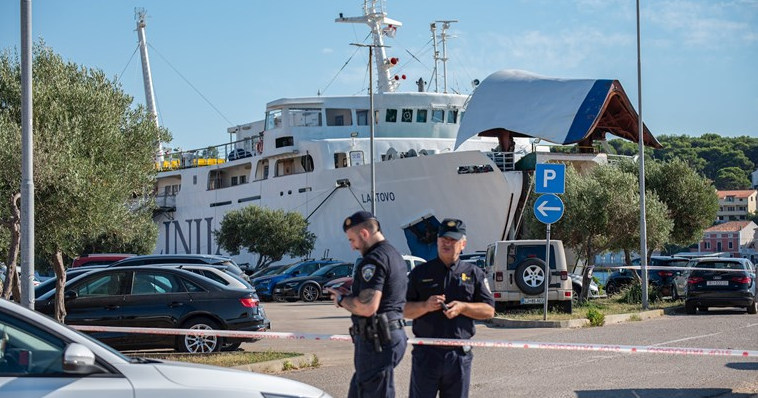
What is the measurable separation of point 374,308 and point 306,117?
44210 mm

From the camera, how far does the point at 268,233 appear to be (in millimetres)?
47562

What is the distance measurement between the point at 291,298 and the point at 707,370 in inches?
878

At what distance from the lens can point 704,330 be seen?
1666cm

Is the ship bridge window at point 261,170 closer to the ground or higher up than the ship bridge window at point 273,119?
closer to the ground

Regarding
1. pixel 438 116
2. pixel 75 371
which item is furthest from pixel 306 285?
pixel 75 371

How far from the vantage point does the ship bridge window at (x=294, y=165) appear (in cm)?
4928

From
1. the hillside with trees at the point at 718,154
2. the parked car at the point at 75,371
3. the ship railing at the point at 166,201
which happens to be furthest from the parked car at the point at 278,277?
the hillside with trees at the point at 718,154

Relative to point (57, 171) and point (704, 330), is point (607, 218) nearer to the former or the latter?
point (704, 330)

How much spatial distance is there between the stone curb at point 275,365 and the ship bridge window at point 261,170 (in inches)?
1592

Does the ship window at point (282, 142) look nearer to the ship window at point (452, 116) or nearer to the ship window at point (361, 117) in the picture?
the ship window at point (361, 117)

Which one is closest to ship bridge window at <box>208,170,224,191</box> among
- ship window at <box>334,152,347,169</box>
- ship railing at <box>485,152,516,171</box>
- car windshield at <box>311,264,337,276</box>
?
ship window at <box>334,152,347,169</box>

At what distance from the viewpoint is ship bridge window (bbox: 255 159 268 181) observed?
173 feet

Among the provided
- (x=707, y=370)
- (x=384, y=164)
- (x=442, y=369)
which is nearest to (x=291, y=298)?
(x=384, y=164)

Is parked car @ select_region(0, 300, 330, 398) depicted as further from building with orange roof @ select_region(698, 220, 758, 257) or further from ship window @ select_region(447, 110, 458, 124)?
building with orange roof @ select_region(698, 220, 758, 257)
